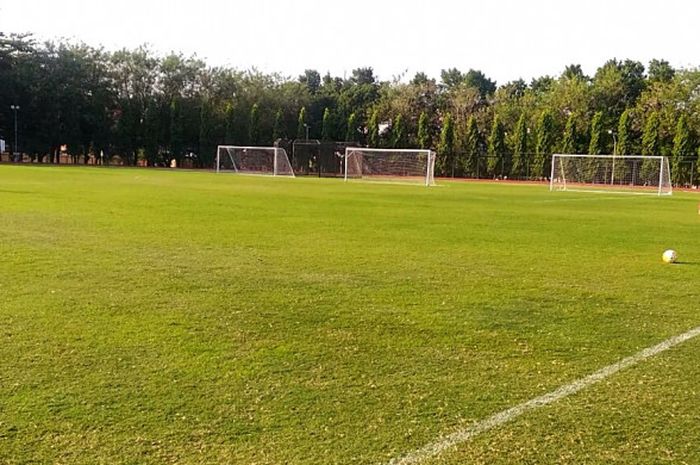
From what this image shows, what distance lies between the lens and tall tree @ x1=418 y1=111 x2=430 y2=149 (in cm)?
6631

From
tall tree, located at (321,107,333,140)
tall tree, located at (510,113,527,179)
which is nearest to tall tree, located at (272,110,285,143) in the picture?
tall tree, located at (321,107,333,140)

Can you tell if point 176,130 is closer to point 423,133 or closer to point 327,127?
point 327,127

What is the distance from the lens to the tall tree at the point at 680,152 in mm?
51594

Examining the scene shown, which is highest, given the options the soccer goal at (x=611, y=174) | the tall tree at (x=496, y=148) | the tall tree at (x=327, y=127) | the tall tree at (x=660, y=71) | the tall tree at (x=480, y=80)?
the tall tree at (x=480, y=80)

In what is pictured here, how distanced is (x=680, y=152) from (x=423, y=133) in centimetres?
2318

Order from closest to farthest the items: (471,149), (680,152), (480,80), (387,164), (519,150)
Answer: (680,152) < (387,164) < (519,150) < (471,149) < (480,80)

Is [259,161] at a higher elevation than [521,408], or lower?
higher

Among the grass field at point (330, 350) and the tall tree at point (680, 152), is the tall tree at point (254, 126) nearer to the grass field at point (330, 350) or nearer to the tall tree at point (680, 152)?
the tall tree at point (680, 152)

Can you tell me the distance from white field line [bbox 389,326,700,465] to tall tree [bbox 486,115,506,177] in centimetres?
5643

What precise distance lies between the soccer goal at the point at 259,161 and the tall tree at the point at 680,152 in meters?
29.3

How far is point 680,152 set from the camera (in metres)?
51.5

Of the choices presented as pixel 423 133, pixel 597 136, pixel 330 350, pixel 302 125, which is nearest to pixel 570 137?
pixel 597 136

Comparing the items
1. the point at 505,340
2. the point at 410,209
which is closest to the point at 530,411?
the point at 505,340

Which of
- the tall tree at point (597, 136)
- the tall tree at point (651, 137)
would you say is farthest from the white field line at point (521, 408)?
the tall tree at point (597, 136)
